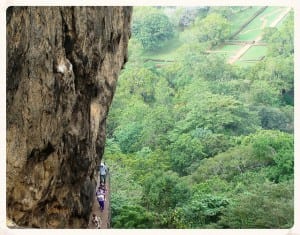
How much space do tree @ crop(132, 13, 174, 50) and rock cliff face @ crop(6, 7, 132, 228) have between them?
13926 millimetres

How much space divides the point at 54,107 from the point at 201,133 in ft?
37.6

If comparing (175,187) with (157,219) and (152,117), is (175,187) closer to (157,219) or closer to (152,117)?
(157,219)

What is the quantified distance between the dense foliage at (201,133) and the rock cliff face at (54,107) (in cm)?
459

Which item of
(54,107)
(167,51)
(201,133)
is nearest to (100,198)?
(54,107)

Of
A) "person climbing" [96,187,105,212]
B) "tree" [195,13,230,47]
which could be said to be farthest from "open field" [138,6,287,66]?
"person climbing" [96,187,105,212]

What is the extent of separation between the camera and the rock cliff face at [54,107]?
4027 millimetres

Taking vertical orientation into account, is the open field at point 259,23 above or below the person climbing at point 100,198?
above

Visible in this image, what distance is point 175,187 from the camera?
12.9 metres

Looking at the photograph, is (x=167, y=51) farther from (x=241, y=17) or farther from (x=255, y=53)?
(x=255, y=53)

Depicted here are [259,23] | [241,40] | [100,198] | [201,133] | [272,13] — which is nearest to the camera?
[100,198]

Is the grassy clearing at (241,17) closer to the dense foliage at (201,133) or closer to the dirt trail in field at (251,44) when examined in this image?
the dense foliage at (201,133)

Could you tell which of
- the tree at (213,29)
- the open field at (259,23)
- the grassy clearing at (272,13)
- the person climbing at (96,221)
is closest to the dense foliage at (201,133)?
the tree at (213,29)

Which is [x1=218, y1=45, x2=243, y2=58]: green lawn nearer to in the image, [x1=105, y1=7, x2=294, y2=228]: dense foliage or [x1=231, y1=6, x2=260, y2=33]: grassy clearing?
[x1=105, y1=7, x2=294, y2=228]: dense foliage

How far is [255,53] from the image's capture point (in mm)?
19328
